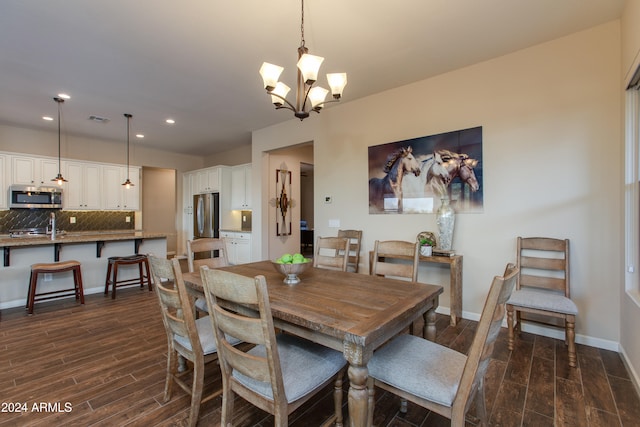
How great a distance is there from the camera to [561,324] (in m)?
2.79

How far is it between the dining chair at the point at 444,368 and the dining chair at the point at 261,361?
268mm

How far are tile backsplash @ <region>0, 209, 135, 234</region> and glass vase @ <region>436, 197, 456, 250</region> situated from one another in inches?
268

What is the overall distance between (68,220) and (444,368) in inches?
292

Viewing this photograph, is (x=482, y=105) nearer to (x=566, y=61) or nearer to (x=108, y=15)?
(x=566, y=61)

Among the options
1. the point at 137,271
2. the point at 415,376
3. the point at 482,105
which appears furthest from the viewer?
the point at 137,271

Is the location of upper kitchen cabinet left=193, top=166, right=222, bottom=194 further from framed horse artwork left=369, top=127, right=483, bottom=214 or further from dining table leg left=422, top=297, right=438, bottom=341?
dining table leg left=422, top=297, right=438, bottom=341

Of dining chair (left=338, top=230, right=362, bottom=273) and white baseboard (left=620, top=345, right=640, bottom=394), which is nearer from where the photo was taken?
white baseboard (left=620, top=345, right=640, bottom=394)

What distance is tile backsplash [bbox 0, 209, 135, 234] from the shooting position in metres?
5.33

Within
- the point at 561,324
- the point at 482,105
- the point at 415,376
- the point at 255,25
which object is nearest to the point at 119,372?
the point at 415,376

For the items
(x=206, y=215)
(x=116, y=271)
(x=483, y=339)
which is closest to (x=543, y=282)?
(x=483, y=339)

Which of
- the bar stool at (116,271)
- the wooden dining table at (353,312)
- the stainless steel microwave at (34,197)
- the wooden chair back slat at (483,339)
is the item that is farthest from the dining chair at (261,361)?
the stainless steel microwave at (34,197)

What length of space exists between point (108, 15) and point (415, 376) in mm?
3387

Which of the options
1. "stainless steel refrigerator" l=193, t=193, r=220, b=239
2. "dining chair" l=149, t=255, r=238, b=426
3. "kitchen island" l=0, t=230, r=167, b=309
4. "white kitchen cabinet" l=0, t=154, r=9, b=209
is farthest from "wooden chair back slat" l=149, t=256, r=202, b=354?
"white kitchen cabinet" l=0, t=154, r=9, b=209

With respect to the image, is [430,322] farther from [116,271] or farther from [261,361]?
[116,271]
